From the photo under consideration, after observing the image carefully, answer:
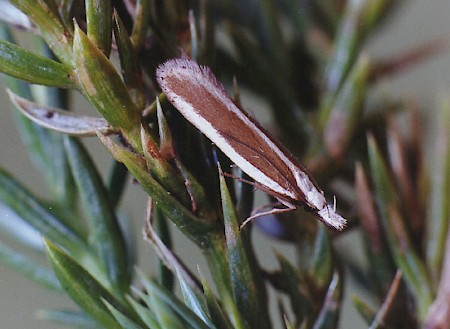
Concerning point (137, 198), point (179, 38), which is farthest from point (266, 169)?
point (137, 198)

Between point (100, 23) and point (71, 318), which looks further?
point (71, 318)

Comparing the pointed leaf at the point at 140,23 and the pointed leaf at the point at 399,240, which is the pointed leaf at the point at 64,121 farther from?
the pointed leaf at the point at 399,240

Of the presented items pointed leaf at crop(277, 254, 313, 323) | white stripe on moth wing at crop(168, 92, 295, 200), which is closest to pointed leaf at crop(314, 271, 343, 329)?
pointed leaf at crop(277, 254, 313, 323)

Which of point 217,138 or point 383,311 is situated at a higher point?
point 217,138

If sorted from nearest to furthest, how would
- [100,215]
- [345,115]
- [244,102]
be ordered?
[100,215] → [345,115] → [244,102]

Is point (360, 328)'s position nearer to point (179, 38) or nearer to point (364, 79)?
point (364, 79)

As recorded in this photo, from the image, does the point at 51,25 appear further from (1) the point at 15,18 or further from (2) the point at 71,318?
(2) the point at 71,318

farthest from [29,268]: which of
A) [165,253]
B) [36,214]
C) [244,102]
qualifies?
[244,102]
